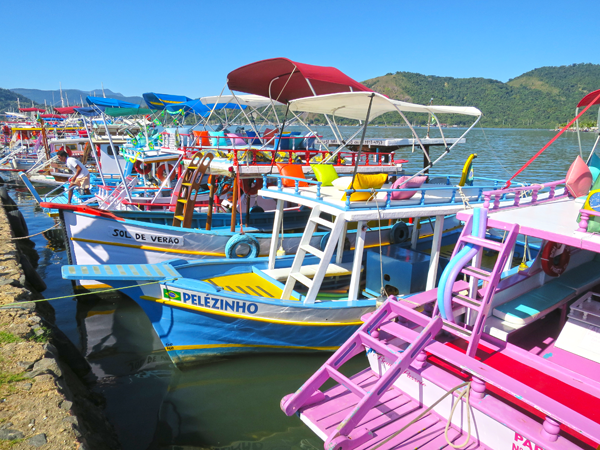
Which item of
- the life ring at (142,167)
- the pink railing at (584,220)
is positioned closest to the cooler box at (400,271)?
the pink railing at (584,220)

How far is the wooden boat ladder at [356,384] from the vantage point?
12.5 feet

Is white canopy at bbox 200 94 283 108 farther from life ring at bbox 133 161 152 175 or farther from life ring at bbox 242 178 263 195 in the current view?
life ring at bbox 133 161 152 175

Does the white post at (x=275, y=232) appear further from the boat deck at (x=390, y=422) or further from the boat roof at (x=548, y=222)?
the boat roof at (x=548, y=222)

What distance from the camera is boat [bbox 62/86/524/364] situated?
6.25 m

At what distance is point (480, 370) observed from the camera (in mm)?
3939

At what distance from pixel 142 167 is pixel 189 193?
793 centimetres

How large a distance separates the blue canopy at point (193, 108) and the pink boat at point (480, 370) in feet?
55.7

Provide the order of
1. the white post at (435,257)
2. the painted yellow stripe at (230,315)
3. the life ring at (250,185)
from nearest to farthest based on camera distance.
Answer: the painted yellow stripe at (230,315) → the white post at (435,257) → the life ring at (250,185)

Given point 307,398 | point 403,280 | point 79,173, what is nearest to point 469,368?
point 307,398

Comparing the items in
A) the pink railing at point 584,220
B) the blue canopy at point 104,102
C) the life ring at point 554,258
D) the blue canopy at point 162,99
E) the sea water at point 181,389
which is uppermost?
the blue canopy at point 162,99

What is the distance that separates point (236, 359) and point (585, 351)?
5543mm

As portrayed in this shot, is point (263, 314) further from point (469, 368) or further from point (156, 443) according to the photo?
point (469, 368)

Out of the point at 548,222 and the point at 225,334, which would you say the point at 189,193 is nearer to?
the point at 225,334

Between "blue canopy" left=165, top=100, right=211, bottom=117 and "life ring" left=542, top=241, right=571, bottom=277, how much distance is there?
17.0 m
